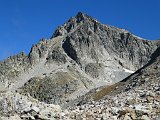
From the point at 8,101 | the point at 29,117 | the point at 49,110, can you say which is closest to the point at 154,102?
the point at 49,110

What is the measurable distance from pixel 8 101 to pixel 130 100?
1184 cm

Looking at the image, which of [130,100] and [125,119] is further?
[130,100]

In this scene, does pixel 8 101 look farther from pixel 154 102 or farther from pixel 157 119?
pixel 157 119

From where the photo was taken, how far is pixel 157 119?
1058 inches

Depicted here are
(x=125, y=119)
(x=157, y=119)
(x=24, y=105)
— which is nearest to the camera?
(x=157, y=119)

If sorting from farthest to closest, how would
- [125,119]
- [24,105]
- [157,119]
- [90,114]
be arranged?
[24,105], [90,114], [125,119], [157,119]

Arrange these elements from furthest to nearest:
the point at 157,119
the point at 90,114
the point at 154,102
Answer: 1. the point at 154,102
2. the point at 90,114
3. the point at 157,119

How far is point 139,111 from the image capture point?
29984mm

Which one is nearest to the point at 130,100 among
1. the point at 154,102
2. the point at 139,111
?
the point at 154,102

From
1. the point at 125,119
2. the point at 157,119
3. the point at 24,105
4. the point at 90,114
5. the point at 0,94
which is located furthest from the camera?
the point at 0,94

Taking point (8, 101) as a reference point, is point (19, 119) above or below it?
below

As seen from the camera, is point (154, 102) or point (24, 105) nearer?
point (154, 102)

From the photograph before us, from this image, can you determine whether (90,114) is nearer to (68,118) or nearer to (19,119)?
(68,118)

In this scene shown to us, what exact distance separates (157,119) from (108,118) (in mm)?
4013
